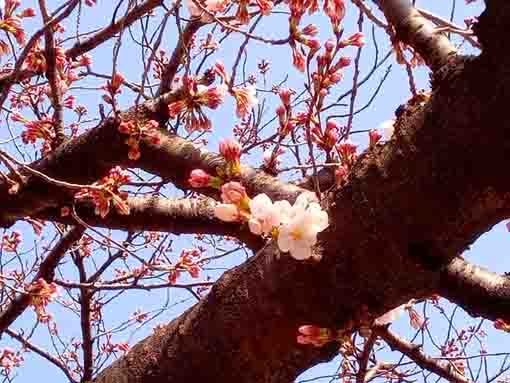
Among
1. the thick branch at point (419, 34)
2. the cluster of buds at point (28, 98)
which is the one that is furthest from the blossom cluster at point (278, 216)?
the cluster of buds at point (28, 98)

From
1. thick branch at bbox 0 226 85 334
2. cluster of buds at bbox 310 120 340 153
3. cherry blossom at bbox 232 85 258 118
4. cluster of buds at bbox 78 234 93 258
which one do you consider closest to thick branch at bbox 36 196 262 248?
cherry blossom at bbox 232 85 258 118

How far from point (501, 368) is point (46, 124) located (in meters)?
2.56

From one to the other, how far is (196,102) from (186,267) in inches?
37.9

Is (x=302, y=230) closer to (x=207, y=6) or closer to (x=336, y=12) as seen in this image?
(x=336, y=12)

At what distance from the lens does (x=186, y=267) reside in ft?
7.84

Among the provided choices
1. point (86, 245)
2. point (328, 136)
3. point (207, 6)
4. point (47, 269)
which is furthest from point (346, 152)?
point (86, 245)

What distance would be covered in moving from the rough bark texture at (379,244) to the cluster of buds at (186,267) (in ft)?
3.95

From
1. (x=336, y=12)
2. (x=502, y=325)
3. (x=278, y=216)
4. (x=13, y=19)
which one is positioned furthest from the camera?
(x=13, y=19)

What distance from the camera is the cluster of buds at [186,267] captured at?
2397 mm

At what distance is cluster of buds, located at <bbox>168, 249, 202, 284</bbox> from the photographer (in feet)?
7.87

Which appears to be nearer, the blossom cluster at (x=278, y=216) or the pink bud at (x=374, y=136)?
the blossom cluster at (x=278, y=216)

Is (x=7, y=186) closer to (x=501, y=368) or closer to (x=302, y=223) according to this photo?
(x=302, y=223)

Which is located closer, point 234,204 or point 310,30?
point 234,204

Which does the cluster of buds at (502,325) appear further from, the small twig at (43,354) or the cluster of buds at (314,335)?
the small twig at (43,354)
